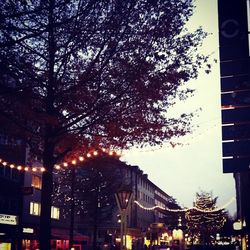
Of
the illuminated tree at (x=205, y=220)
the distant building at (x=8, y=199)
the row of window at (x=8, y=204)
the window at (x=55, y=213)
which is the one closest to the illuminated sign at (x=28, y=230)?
the distant building at (x=8, y=199)

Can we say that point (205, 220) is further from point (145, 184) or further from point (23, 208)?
point (23, 208)

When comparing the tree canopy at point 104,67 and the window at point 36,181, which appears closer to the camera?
the tree canopy at point 104,67

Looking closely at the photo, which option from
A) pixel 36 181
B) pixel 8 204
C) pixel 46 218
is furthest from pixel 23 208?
pixel 46 218

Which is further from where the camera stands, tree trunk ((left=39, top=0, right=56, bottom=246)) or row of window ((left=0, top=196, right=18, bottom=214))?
row of window ((left=0, top=196, right=18, bottom=214))

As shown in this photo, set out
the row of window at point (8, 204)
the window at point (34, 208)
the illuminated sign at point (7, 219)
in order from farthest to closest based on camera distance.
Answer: the window at point (34, 208) → the row of window at point (8, 204) → the illuminated sign at point (7, 219)

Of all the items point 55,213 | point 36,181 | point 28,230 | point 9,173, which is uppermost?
point 9,173

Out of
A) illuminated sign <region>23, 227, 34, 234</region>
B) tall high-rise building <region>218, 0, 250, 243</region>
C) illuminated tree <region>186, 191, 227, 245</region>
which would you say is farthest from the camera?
illuminated tree <region>186, 191, 227, 245</region>

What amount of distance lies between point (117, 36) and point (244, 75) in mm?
16016

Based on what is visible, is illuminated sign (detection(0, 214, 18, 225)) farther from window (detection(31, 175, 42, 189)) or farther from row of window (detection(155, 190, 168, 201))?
row of window (detection(155, 190, 168, 201))

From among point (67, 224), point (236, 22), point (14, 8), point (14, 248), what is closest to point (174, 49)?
point (14, 8)

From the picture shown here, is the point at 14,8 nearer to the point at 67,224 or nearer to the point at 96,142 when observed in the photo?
the point at 96,142

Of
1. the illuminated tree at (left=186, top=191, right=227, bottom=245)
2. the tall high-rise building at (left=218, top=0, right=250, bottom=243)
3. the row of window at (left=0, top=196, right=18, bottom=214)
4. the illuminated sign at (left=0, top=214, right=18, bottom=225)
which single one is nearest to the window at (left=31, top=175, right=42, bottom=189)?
the row of window at (left=0, top=196, right=18, bottom=214)

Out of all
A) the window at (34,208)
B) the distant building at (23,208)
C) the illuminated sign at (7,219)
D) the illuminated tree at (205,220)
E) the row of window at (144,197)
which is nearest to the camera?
the distant building at (23,208)

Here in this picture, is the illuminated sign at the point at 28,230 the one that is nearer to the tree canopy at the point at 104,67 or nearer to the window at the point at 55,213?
the window at the point at 55,213
